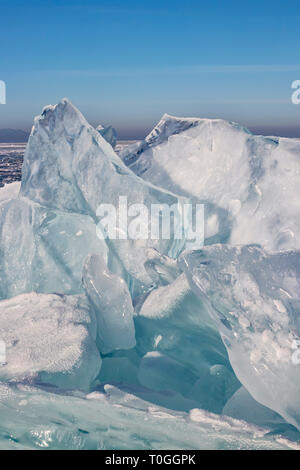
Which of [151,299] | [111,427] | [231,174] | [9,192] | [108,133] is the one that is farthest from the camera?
[108,133]

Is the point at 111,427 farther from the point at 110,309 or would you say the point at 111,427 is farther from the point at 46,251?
the point at 46,251

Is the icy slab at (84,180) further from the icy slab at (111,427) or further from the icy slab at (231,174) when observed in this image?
the icy slab at (111,427)

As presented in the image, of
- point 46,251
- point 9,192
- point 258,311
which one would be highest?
point 9,192

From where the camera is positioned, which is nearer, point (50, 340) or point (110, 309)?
point (50, 340)

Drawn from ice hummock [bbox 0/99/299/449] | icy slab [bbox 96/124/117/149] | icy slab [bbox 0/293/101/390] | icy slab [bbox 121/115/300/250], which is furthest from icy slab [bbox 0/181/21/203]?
icy slab [bbox 0/293/101/390]

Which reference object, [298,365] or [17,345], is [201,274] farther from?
[17,345]

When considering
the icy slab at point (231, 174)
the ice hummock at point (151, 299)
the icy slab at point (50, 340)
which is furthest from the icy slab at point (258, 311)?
the icy slab at point (50, 340)

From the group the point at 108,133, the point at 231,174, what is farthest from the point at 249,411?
the point at 108,133

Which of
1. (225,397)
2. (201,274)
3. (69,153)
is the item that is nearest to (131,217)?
(69,153)
